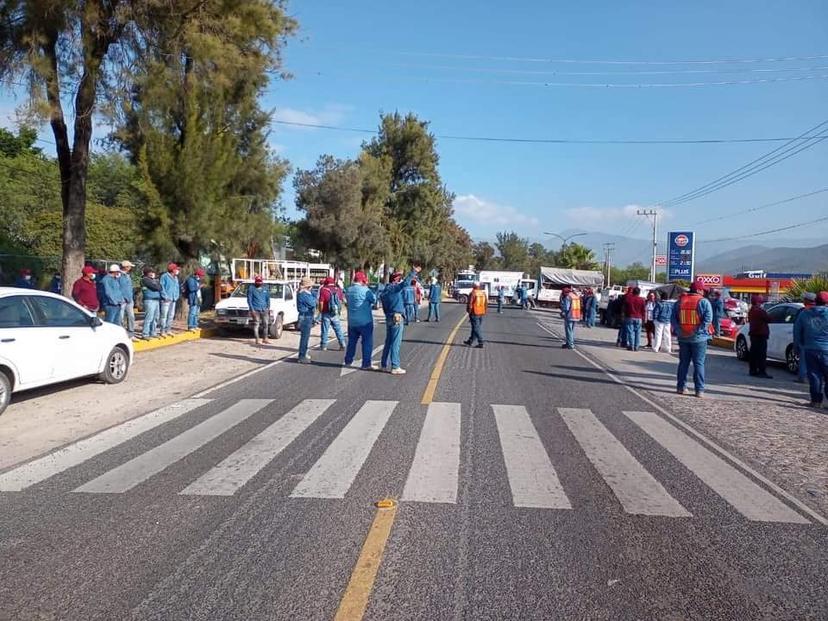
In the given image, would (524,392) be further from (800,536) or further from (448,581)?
(448,581)

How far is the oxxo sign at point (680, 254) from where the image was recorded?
4053 cm

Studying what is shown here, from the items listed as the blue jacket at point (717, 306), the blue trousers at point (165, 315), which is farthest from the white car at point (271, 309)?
the blue jacket at point (717, 306)

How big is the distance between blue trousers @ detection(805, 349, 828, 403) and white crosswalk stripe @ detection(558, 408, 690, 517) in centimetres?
395

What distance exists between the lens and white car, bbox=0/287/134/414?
361 inches

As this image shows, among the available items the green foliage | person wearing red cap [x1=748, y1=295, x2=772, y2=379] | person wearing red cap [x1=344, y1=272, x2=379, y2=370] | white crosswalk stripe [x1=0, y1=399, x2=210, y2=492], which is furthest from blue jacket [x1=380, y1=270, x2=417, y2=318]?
the green foliage

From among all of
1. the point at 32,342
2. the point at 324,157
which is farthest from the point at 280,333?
the point at 324,157

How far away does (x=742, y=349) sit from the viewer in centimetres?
1767

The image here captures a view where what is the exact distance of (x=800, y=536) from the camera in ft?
17.3

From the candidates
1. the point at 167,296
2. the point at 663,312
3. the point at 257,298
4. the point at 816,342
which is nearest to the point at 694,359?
Result: the point at 816,342

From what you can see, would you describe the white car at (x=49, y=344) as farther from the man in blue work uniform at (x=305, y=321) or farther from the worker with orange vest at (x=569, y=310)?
the worker with orange vest at (x=569, y=310)

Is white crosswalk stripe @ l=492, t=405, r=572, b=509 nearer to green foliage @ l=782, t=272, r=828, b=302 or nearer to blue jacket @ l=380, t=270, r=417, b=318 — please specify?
blue jacket @ l=380, t=270, r=417, b=318

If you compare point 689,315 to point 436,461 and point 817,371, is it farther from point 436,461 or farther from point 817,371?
point 436,461

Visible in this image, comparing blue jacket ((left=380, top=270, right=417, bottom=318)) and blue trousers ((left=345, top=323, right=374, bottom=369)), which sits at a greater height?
blue jacket ((left=380, top=270, right=417, bottom=318))

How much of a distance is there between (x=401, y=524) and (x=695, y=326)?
7.40 m
